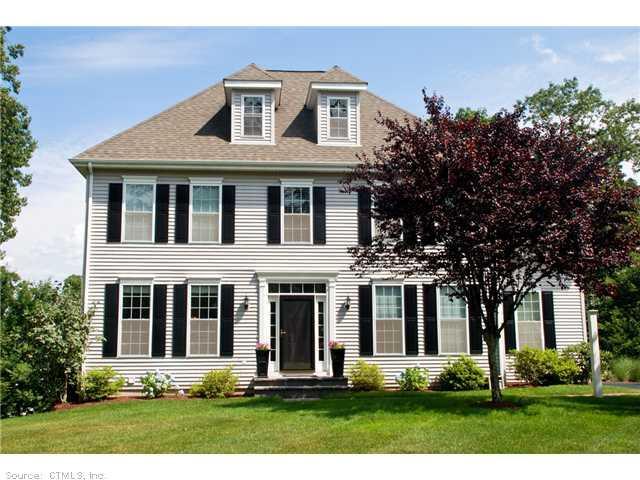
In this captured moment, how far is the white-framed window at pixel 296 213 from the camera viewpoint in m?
16.0

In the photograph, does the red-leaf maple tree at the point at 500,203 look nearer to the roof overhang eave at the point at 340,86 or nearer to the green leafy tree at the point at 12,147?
the roof overhang eave at the point at 340,86

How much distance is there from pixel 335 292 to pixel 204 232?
3813 mm

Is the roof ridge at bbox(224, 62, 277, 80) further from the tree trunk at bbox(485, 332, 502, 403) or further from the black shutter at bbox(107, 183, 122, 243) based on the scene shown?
the tree trunk at bbox(485, 332, 502, 403)

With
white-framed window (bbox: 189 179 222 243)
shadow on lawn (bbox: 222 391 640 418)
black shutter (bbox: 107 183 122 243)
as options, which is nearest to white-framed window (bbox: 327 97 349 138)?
white-framed window (bbox: 189 179 222 243)

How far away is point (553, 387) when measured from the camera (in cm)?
1476

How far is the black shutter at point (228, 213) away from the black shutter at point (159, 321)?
6.82 feet

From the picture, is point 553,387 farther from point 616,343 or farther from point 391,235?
point 616,343

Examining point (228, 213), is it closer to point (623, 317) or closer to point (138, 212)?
point (138, 212)

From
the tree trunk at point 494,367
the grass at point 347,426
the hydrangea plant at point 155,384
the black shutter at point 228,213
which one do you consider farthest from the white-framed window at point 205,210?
the tree trunk at point 494,367

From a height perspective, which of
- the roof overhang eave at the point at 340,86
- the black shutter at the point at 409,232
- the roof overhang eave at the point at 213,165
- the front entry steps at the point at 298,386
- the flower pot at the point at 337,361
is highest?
the roof overhang eave at the point at 340,86

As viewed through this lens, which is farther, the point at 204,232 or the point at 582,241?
the point at 204,232

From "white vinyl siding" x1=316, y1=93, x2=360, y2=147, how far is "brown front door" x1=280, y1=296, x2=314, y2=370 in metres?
4.62

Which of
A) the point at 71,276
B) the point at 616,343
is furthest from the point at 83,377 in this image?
the point at 71,276

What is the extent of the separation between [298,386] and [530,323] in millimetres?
6721
